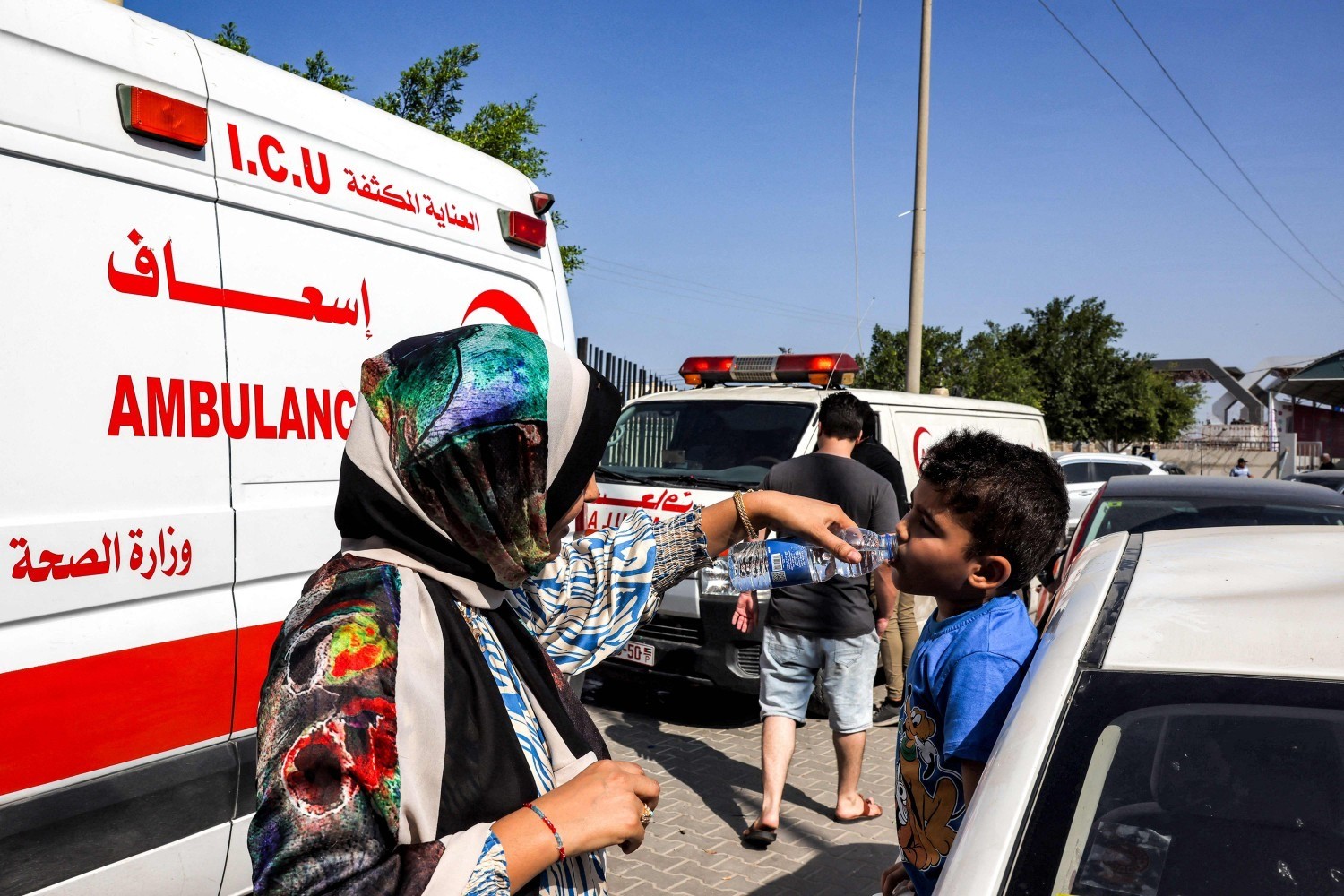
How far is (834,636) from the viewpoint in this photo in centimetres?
471

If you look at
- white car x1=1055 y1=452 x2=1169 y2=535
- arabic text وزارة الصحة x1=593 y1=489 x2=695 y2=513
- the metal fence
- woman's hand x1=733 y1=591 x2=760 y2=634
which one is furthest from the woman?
white car x1=1055 y1=452 x2=1169 y2=535

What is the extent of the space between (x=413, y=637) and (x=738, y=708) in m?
5.87

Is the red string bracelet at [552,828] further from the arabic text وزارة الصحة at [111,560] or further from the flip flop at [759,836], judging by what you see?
the flip flop at [759,836]

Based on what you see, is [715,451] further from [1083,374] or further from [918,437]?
[1083,374]

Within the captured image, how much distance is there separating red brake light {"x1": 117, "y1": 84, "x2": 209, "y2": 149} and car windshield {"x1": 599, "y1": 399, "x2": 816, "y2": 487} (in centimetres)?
399

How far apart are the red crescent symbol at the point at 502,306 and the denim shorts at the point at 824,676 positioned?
1955 millimetres

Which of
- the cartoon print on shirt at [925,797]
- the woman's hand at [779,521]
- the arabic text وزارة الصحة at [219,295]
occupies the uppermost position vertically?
the arabic text وزارة الصحة at [219,295]

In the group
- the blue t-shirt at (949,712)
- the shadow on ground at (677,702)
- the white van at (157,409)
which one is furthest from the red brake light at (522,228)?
the shadow on ground at (677,702)

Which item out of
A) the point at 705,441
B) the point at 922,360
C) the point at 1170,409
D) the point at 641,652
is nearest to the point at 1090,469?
the point at 922,360

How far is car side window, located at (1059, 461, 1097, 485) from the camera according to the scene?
1792cm

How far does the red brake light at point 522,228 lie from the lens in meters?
3.76

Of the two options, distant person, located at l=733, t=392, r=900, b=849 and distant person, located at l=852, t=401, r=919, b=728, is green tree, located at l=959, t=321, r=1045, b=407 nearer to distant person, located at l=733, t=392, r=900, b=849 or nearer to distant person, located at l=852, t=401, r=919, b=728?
distant person, located at l=852, t=401, r=919, b=728

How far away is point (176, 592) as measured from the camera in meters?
2.53

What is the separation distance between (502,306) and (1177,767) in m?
2.78
